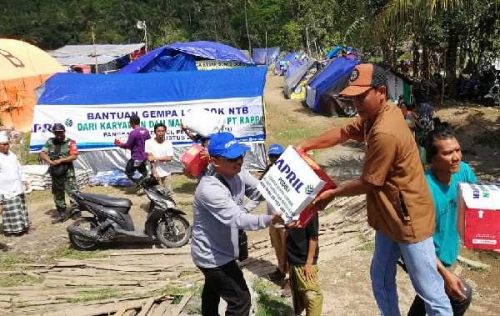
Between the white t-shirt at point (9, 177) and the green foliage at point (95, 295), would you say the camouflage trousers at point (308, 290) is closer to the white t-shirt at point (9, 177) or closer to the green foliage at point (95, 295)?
the green foliage at point (95, 295)

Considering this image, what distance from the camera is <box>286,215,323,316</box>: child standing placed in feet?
13.2

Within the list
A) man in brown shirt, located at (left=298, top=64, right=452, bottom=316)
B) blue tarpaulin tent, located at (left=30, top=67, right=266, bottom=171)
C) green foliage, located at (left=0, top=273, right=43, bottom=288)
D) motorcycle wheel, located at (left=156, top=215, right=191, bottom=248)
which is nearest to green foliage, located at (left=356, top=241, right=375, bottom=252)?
motorcycle wheel, located at (left=156, top=215, right=191, bottom=248)

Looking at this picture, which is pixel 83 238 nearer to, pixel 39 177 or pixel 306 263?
pixel 306 263

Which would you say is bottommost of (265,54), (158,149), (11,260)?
(11,260)

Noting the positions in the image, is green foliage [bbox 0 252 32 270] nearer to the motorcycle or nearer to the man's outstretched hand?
the motorcycle

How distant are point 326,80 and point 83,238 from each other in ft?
42.6

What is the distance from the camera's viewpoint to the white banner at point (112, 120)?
10922mm

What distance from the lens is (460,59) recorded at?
58.5ft

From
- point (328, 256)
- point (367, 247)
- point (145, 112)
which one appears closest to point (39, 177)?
point (145, 112)

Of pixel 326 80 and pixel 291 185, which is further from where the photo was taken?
pixel 326 80

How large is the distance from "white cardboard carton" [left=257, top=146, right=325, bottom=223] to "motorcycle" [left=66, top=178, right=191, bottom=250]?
388cm

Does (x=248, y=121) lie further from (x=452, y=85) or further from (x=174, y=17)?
(x=174, y=17)

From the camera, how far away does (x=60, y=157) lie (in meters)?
8.35

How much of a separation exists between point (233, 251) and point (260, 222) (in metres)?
0.45
